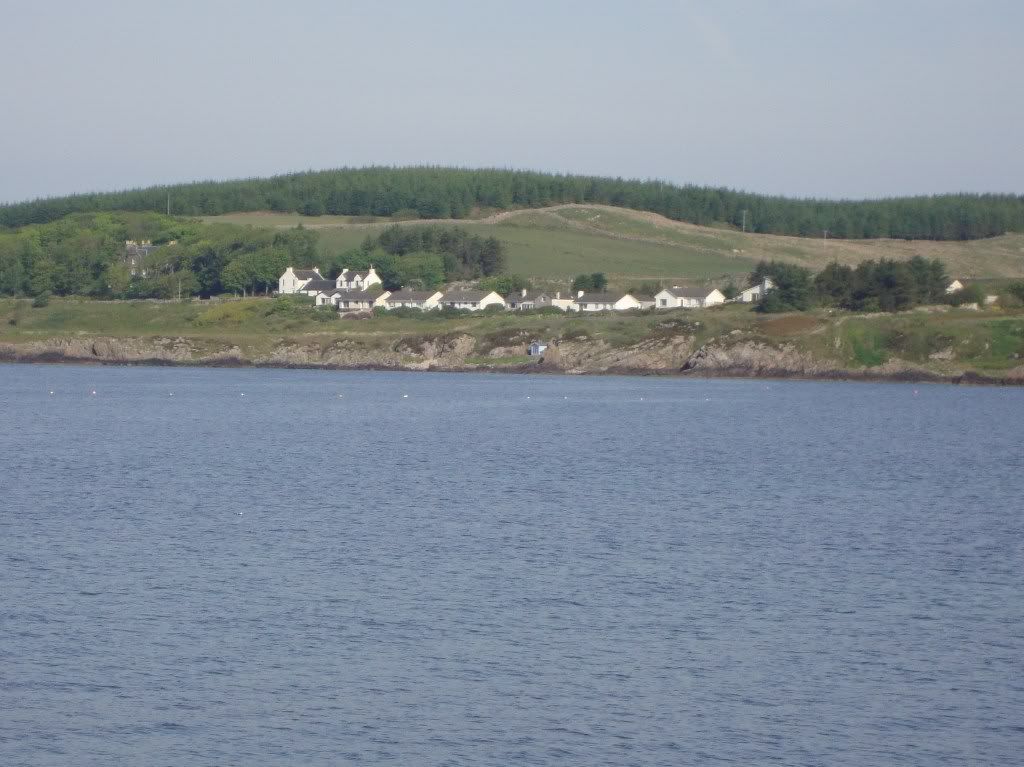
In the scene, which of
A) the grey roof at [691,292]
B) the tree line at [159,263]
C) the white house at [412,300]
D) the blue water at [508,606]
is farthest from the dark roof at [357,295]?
the blue water at [508,606]

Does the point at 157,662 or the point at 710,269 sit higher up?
the point at 710,269

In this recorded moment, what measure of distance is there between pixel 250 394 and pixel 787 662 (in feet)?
250

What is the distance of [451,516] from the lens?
1535 inches

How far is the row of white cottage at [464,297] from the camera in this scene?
468 feet

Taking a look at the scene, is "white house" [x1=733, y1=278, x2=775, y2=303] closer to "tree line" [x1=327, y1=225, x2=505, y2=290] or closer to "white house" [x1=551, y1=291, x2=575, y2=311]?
"white house" [x1=551, y1=291, x2=575, y2=311]

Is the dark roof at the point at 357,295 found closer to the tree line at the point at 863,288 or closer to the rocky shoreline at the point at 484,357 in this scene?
the rocky shoreline at the point at 484,357

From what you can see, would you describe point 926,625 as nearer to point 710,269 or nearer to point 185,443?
point 185,443

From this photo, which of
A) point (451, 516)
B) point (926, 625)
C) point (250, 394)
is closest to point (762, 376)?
point (250, 394)

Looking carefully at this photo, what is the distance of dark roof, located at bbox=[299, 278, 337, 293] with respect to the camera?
155 metres

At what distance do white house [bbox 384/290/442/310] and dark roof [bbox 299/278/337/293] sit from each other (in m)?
8.16

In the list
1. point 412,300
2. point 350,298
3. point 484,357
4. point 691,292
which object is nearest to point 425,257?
point 350,298

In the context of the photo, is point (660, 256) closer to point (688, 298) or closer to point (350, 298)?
point (688, 298)

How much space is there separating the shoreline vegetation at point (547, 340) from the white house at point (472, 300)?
8.29m

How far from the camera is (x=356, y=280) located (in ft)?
518
